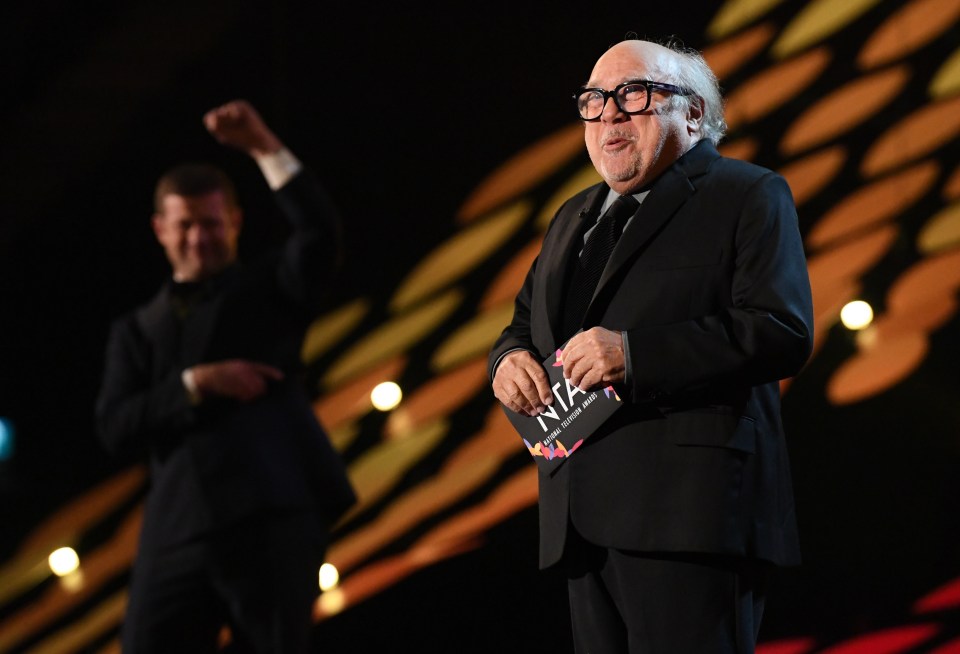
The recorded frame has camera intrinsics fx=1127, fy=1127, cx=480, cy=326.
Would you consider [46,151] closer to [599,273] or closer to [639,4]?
[639,4]

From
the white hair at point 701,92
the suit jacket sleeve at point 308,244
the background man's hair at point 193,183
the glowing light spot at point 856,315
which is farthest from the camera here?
the glowing light spot at point 856,315

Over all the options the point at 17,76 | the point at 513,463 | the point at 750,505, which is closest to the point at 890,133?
the point at 513,463

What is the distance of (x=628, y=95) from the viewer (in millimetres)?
1620

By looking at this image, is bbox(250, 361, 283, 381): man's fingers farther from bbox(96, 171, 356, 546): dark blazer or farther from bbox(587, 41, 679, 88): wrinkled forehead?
bbox(587, 41, 679, 88): wrinkled forehead

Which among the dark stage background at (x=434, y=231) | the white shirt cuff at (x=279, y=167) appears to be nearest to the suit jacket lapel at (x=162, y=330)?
the white shirt cuff at (x=279, y=167)

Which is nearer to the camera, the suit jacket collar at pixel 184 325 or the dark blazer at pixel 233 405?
the dark blazer at pixel 233 405

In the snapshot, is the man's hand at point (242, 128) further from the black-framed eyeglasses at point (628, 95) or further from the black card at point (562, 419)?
the black card at point (562, 419)

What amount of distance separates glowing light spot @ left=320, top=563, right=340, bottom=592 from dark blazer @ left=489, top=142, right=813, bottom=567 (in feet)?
7.11

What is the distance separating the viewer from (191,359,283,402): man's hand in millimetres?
2574

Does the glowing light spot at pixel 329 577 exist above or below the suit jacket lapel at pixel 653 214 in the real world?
below

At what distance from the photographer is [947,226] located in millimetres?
3293

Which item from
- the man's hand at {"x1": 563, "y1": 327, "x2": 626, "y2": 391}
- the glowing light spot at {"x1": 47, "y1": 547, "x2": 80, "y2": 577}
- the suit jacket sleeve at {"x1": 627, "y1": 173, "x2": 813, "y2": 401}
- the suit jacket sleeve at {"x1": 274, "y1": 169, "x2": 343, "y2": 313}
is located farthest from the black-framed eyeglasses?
the glowing light spot at {"x1": 47, "y1": 547, "x2": 80, "y2": 577}

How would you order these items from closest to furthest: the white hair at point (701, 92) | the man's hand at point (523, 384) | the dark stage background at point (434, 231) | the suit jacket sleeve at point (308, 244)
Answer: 1. the man's hand at point (523, 384)
2. the white hair at point (701, 92)
3. the suit jacket sleeve at point (308, 244)
4. the dark stage background at point (434, 231)

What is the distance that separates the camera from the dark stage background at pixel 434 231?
10.5ft
